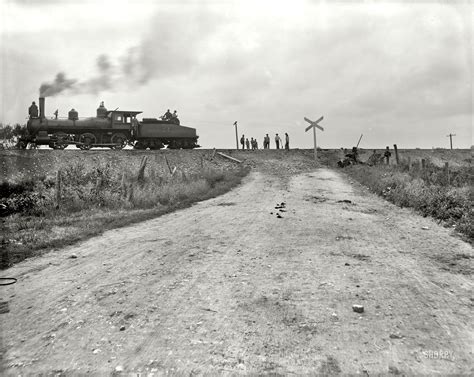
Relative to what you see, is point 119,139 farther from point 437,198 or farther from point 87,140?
point 437,198

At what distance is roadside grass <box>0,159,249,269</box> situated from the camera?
735 cm

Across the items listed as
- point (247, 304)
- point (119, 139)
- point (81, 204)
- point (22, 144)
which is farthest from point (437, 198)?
point (22, 144)

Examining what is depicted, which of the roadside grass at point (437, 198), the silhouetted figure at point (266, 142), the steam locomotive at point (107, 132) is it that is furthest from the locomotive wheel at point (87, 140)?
the roadside grass at point (437, 198)

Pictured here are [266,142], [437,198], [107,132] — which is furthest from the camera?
[266,142]

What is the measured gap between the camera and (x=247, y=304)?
13.3 ft

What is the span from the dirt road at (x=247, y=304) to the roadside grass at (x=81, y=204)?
34.2 inches

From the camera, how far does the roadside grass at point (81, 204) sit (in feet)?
24.1

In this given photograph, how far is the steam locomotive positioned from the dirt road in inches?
721

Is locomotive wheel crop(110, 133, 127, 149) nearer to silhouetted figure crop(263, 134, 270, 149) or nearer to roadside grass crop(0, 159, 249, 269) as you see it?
roadside grass crop(0, 159, 249, 269)

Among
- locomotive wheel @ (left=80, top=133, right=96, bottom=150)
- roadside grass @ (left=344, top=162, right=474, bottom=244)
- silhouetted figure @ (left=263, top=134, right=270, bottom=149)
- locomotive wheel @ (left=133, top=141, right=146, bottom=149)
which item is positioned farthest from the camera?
silhouetted figure @ (left=263, top=134, right=270, bottom=149)

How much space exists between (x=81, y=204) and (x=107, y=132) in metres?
15.0

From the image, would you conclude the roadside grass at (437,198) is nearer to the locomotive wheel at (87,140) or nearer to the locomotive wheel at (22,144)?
the locomotive wheel at (87,140)

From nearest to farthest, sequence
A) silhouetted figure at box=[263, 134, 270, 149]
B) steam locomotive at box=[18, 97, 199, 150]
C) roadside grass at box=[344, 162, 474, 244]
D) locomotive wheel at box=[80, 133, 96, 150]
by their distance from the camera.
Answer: roadside grass at box=[344, 162, 474, 244] → steam locomotive at box=[18, 97, 199, 150] → locomotive wheel at box=[80, 133, 96, 150] → silhouetted figure at box=[263, 134, 270, 149]

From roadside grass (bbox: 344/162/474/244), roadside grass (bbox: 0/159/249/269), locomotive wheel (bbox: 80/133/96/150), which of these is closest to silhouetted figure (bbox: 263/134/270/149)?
locomotive wheel (bbox: 80/133/96/150)
